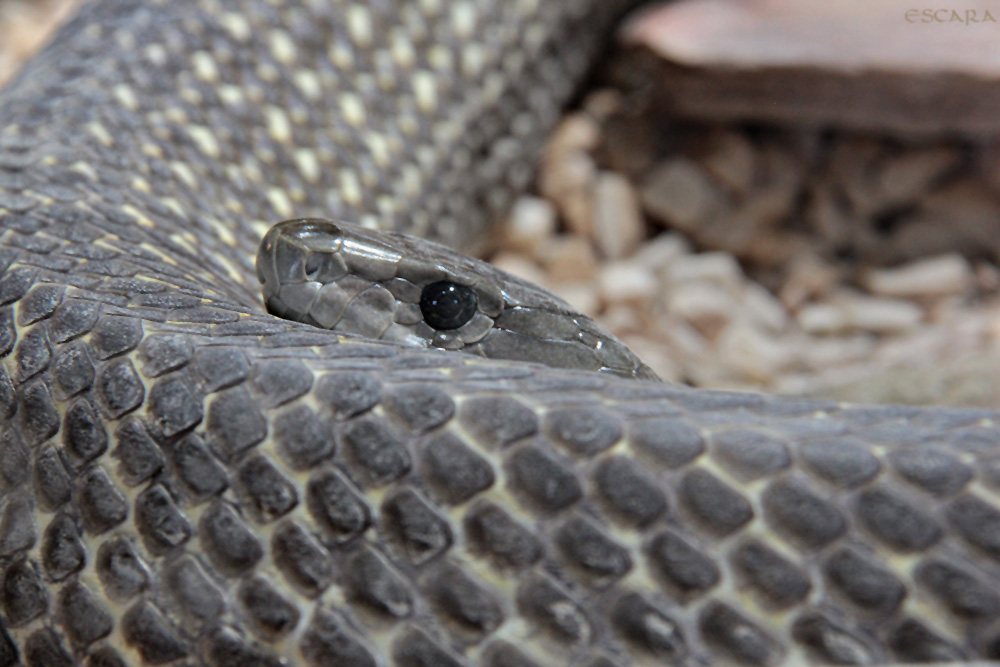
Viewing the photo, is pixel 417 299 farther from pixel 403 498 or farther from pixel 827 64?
pixel 827 64

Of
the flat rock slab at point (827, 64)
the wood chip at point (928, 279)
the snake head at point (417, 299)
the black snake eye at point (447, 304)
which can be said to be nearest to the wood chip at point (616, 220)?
the flat rock slab at point (827, 64)

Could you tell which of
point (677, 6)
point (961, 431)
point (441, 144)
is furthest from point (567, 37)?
point (961, 431)

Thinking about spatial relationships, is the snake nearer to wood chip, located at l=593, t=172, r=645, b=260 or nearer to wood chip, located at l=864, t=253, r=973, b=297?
wood chip, located at l=593, t=172, r=645, b=260

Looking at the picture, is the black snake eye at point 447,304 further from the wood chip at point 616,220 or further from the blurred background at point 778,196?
the wood chip at point 616,220

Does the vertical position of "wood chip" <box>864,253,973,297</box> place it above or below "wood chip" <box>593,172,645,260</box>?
below

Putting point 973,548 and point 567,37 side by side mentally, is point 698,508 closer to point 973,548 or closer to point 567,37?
point 973,548

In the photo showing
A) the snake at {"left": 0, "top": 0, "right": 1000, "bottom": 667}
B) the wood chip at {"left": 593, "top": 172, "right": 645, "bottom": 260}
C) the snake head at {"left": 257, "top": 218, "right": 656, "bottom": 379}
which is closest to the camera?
the snake at {"left": 0, "top": 0, "right": 1000, "bottom": 667}

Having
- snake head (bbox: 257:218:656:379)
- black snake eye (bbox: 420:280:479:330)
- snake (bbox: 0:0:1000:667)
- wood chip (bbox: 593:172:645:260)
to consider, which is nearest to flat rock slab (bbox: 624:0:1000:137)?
wood chip (bbox: 593:172:645:260)
